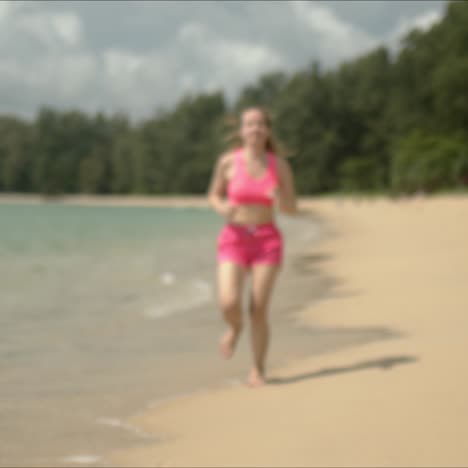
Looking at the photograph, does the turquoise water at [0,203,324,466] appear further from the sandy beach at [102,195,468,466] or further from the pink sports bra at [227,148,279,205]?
the pink sports bra at [227,148,279,205]

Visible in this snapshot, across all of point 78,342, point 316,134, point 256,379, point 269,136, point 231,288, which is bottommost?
point 78,342

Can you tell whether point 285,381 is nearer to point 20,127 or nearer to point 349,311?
point 349,311

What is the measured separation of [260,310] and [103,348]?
75.5 inches

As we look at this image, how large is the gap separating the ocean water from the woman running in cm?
75

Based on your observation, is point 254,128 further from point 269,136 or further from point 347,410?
point 347,410

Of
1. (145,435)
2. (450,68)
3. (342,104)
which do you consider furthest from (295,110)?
(145,435)

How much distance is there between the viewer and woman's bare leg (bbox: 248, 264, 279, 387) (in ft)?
13.7

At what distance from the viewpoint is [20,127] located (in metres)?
106

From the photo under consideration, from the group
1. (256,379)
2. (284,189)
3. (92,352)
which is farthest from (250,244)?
(92,352)

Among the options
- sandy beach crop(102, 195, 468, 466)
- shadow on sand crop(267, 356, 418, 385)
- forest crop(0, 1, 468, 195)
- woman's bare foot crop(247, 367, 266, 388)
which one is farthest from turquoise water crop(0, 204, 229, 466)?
forest crop(0, 1, 468, 195)

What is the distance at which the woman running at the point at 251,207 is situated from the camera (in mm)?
4121

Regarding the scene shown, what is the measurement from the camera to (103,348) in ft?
18.6

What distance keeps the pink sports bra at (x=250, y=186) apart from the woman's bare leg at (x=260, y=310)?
16.3 inches

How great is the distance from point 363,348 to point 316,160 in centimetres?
6643
